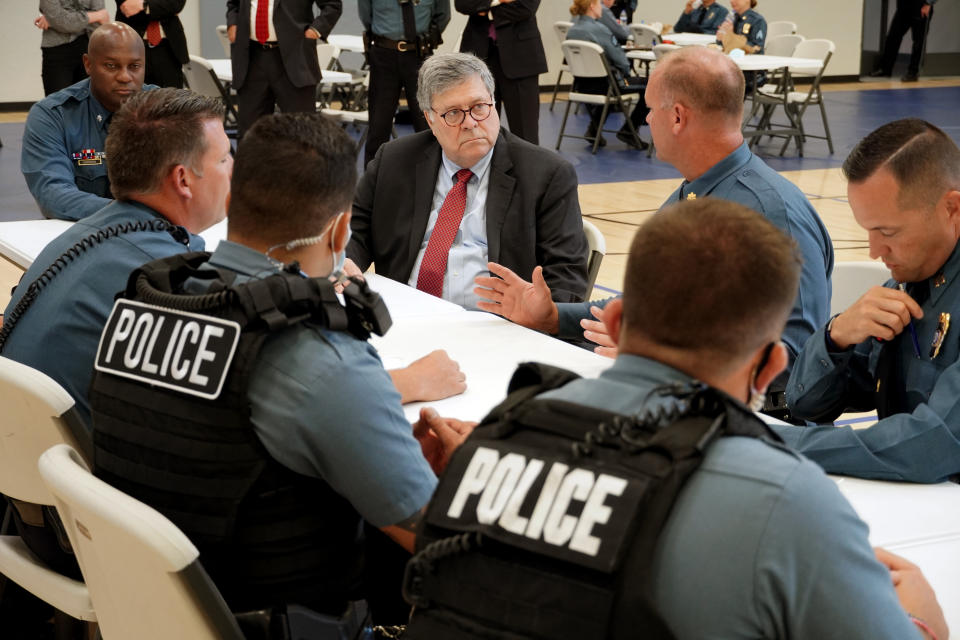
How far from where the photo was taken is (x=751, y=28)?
1130 cm

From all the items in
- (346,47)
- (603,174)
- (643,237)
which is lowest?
(603,174)

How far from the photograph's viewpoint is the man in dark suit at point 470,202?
3.39 meters

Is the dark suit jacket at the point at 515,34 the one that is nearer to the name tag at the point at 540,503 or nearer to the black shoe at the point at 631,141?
the black shoe at the point at 631,141

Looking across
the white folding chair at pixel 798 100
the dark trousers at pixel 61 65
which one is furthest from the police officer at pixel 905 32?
the dark trousers at pixel 61 65

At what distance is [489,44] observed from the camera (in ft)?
25.9

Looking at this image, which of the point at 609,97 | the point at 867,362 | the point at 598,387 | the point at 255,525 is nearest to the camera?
the point at 598,387

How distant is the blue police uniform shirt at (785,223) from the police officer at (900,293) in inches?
17.5

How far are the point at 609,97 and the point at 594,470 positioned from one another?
365 inches

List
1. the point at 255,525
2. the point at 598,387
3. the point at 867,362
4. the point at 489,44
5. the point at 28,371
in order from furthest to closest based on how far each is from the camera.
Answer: the point at 489,44, the point at 867,362, the point at 28,371, the point at 255,525, the point at 598,387

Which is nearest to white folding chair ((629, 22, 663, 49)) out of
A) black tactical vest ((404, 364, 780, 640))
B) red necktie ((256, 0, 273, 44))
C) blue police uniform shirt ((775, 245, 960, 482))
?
red necktie ((256, 0, 273, 44))

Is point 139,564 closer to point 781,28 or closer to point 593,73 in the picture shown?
point 593,73

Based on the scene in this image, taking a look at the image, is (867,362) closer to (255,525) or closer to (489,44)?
(255,525)

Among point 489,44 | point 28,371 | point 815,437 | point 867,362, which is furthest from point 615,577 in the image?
point 489,44

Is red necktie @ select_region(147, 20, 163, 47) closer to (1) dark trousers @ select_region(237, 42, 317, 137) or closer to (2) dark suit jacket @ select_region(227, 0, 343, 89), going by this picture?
(2) dark suit jacket @ select_region(227, 0, 343, 89)
